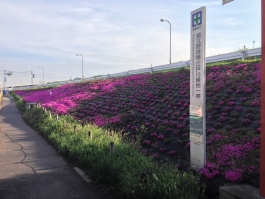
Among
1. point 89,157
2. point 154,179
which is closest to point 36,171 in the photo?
point 89,157

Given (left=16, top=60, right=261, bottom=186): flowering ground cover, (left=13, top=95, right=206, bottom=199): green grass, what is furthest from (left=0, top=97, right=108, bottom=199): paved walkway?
(left=16, top=60, right=261, bottom=186): flowering ground cover

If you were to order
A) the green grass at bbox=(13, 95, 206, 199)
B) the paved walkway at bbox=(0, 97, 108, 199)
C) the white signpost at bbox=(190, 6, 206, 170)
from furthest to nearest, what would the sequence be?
the white signpost at bbox=(190, 6, 206, 170) < the paved walkway at bbox=(0, 97, 108, 199) < the green grass at bbox=(13, 95, 206, 199)

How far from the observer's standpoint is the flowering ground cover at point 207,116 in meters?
5.48

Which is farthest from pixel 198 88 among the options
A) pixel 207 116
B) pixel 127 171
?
pixel 207 116

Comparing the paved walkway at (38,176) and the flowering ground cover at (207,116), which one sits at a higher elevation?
the flowering ground cover at (207,116)

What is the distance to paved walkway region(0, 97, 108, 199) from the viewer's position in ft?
17.7

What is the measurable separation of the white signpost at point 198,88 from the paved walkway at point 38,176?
2218 mm

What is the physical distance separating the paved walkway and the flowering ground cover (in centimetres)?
217

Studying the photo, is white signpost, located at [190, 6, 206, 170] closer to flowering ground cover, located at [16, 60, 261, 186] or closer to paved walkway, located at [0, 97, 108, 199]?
flowering ground cover, located at [16, 60, 261, 186]

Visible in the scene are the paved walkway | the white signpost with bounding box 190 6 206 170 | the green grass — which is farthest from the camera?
the white signpost with bounding box 190 6 206 170

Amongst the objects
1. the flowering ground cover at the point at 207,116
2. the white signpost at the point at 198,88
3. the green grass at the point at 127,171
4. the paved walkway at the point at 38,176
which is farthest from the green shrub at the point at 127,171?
the flowering ground cover at the point at 207,116

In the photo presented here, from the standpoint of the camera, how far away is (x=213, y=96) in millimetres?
10391

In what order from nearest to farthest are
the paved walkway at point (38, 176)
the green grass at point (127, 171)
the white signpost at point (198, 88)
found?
1. the green grass at point (127, 171)
2. the paved walkway at point (38, 176)
3. the white signpost at point (198, 88)

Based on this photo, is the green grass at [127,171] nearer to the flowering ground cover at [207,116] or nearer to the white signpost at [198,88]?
the white signpost at [198,88]
